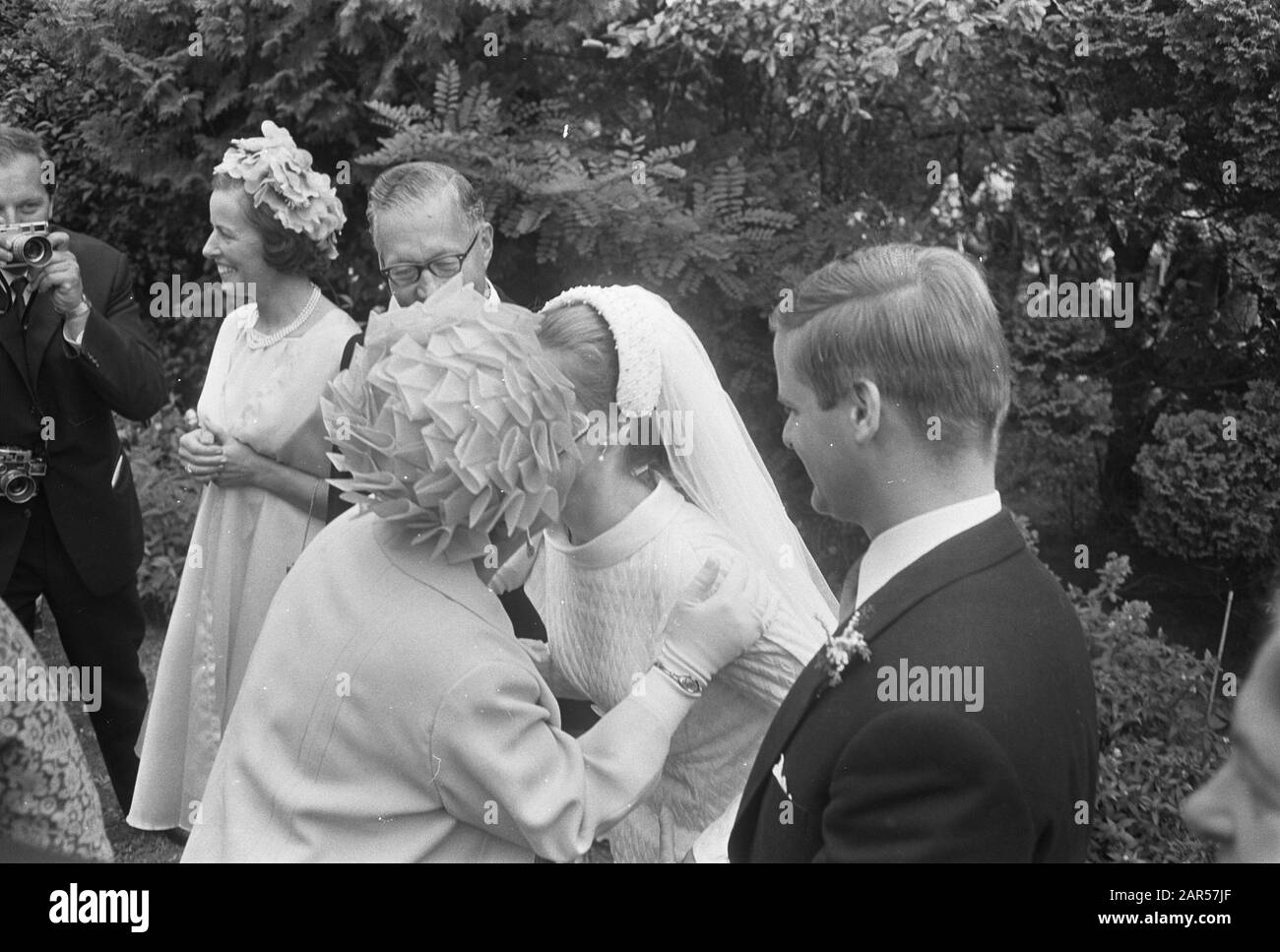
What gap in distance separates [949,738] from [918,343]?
0.55 metres

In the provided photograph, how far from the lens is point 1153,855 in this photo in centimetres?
339

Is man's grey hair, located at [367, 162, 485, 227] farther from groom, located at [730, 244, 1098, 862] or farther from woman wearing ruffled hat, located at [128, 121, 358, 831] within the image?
groom, located at [730, 244, 1098, 862]

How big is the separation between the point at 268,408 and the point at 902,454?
2370 mm

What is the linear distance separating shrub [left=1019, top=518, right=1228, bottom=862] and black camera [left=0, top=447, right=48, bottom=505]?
309 centimetres

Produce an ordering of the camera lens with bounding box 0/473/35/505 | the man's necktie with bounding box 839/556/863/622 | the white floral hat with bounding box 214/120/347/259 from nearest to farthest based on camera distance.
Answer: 1. the man's necktie with bounding box 839/556/863/622
2. the white floral hat with bounding box 214/120/347/259
3. the camera lens with bounding box 0/473/35/505

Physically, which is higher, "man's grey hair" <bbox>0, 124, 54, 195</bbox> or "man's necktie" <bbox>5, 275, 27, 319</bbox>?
"man's grey hair" <bbox>0, 124, 54, 195</bbox>

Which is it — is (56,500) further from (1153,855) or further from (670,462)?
(1153,855)

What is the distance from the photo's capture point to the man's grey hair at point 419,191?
11.4ft

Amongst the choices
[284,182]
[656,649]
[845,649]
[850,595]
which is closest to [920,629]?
[845,649]

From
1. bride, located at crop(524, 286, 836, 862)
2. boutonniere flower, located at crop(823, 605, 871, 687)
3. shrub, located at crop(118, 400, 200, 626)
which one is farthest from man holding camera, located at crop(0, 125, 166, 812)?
boutonniere flower, located at crop(823, 605, 871, 687)

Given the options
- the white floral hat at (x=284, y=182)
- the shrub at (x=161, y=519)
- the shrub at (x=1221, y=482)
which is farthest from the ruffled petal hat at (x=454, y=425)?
the shrub at (x=161, y=519)

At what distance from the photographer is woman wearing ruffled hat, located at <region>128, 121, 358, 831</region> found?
355 centimetres

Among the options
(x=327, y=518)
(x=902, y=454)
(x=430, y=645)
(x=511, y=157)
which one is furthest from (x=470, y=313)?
(x=511, y=157)

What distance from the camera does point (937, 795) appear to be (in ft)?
4.59
